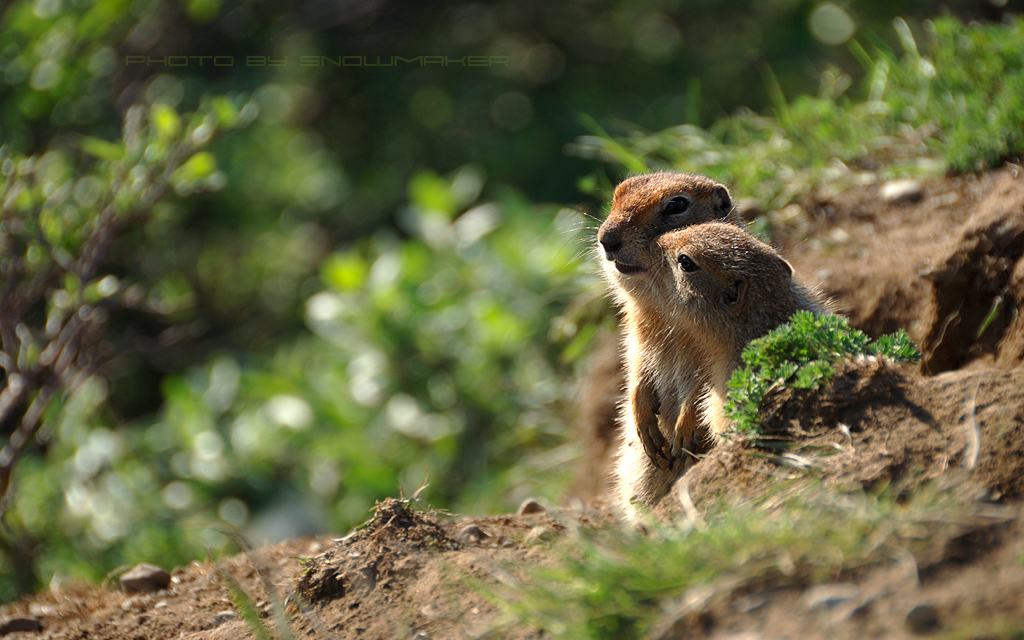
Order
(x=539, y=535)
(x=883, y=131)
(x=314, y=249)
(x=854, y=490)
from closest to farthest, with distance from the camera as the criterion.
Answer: (x=854, y=490), (x=539, y=535), (x=883, y=131), (x=314, y=249)

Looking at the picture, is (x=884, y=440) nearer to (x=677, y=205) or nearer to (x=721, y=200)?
(x=677, y=205)

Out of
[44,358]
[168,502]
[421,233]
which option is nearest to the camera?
[44,358]

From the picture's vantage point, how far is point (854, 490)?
180cm

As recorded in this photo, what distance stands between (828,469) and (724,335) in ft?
2.45

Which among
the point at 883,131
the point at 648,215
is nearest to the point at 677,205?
the point at 648,215

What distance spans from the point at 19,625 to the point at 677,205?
2.80 meters

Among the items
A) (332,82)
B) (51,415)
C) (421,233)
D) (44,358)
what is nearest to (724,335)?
(44,358)

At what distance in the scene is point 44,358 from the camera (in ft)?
13.0

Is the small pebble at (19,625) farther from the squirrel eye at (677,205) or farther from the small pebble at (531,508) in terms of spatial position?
the squirrel eye at (677,205)

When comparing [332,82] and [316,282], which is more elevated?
[332,82]

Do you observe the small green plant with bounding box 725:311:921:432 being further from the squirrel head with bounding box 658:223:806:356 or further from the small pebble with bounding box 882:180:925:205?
the small pebble with bounding box 882:180:925:205

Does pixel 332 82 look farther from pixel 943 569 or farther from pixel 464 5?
pixel 943 569

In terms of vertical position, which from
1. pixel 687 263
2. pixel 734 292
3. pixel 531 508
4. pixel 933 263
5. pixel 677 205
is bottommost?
pixel 531 508

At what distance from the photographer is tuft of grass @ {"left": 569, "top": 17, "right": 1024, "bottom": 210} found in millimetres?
3885
